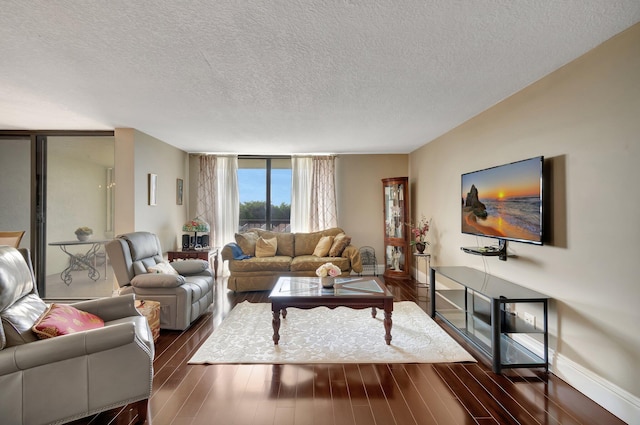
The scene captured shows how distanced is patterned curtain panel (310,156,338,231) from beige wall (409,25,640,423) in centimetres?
363

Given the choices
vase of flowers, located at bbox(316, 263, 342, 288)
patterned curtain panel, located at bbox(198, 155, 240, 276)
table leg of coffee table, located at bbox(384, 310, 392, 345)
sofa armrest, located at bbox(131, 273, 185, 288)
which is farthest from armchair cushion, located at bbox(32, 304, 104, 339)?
patterned curtain panel, located at bbox(198, 155, 240, 276)

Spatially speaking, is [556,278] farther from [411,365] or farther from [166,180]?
[166,180]

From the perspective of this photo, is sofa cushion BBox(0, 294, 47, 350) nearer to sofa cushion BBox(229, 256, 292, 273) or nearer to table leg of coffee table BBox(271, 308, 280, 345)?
table leg of coffee table BBox(271, 308, 280, 345)

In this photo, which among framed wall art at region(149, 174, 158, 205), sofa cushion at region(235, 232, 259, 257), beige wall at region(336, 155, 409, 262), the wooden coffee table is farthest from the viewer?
beige wall at region(336, 155, 409, 262)

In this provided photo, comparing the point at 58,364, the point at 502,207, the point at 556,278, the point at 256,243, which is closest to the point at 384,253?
the point at 256,243

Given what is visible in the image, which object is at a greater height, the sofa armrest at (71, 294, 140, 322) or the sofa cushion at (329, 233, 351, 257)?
the sofa cushion at (329, 233, 351, 257)

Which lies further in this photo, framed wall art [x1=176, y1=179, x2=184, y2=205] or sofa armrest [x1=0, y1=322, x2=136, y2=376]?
framed wall art [x1=176, y1=179, x2=184, y2=205]

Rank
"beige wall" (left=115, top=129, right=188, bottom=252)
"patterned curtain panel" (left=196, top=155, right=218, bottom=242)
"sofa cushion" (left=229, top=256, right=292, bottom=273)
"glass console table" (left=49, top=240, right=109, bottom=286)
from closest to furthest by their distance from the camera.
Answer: "beige wall" (left=115, top=129, right=188, bottom=252) → "glass console table" (left=49, top=240, right=109, bottom=286) → "sofa cushion" (left=229, top=256, right=292, bottom=273) → "patterned curtain panel" (left=196, top=155, right=218, bottom=242)

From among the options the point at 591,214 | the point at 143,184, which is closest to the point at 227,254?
the point at 143,184

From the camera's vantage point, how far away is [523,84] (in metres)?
2.84

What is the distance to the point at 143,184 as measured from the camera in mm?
4645

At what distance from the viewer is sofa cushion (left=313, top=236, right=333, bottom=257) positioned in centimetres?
552

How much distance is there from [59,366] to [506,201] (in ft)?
12.2

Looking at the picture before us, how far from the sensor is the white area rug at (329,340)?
2.77 m
